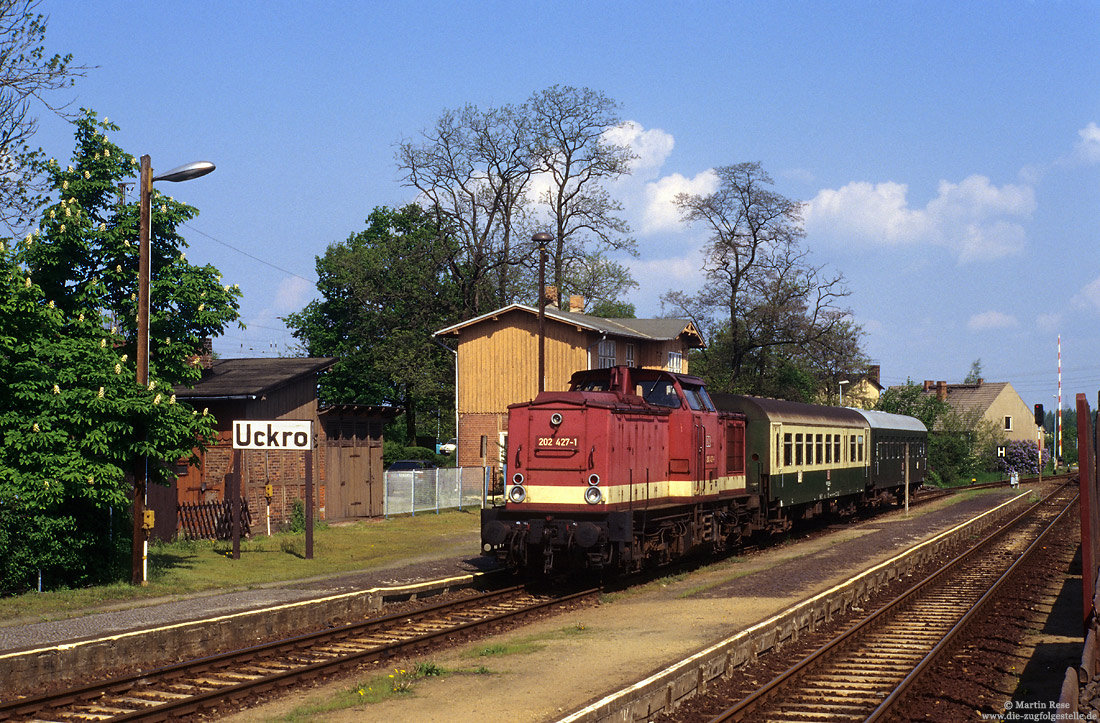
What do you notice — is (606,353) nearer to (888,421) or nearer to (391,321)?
(888,421)

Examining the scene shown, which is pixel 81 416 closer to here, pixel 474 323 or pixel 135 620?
pixel 135 620

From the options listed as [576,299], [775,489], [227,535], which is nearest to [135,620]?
[227,535]

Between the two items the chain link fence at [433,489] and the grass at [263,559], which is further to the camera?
the chain link fence at [433,489]

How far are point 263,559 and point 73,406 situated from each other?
6672 mm

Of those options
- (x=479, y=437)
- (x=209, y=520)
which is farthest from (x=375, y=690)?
(x=479, y=437)

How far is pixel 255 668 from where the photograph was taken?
39.6 feet

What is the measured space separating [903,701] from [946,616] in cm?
584

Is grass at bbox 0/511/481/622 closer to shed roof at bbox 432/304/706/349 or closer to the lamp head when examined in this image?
the lamp head

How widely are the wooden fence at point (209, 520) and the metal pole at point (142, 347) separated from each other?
647 centimetres

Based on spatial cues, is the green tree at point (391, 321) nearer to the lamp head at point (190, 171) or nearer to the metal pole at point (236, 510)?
the metal pole at point (236, 510)

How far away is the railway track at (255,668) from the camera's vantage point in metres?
10.1

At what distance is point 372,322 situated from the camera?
61.4 meters

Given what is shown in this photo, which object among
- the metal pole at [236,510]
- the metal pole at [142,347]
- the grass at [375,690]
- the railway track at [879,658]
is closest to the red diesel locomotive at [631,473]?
the railway track at [879,658]

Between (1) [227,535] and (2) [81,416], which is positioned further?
(1) [227,535]
